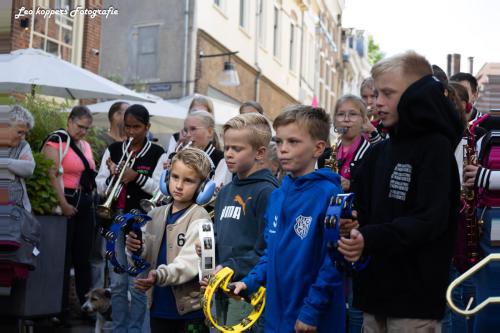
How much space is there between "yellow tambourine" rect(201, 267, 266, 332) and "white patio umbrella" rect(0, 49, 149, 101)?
21.6 ft

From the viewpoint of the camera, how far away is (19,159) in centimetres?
735

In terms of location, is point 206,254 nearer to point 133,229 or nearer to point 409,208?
point 133,229

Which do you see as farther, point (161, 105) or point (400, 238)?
point (161, 105)

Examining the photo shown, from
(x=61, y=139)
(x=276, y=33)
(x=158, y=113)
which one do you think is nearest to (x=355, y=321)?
(x=61, y=139)

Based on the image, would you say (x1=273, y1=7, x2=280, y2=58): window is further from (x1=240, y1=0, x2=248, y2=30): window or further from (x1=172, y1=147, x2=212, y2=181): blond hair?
(x1=172, y1=147, x2=212, y2=181): blond hair

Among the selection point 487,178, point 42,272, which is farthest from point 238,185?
point 42,272

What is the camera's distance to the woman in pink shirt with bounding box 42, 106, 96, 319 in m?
8.30

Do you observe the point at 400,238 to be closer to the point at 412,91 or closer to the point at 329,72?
the point at 412,91

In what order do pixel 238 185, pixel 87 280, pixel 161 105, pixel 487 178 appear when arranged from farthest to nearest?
pixel 161 105 < pixel 87 280 < pixel 238 185 < pixel 487 178

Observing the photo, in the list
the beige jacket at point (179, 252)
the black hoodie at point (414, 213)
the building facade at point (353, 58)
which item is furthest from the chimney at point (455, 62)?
the building facade at point (353, 58)

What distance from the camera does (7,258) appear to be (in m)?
7.00

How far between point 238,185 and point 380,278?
160 cm

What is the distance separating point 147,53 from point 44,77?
1169 centimetres

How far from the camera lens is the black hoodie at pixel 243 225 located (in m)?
4.44
